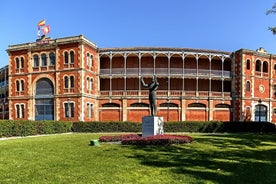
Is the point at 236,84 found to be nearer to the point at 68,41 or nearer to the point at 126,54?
the point at 126,54

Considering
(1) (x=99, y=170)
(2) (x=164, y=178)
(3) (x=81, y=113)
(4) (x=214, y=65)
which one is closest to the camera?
(2) (x=164, y=178)

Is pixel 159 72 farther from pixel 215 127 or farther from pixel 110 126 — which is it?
pixel 215 127

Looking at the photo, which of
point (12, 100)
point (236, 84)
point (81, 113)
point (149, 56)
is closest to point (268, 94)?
point (236, 84)

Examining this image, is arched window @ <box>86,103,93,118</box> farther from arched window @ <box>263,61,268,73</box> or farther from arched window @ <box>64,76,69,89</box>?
arched window @ <box>263,61,268,73</box>

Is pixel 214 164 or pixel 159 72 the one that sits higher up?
pixel 159 72

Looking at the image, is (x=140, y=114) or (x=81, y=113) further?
(x=140, y=114)

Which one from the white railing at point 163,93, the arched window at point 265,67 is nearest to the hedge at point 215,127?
the white railing at point 163,93

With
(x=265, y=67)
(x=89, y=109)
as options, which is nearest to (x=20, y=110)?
(x=89, y=109)

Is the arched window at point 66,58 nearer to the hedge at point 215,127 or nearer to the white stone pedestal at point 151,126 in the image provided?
the hedge at point 215,127

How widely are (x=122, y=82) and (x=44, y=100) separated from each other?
38.0 ft

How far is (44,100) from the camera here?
39906 mm

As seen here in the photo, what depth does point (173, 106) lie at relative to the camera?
4031cm

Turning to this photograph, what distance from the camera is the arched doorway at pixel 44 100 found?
39.4 m

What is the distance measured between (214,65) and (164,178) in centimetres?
3860
